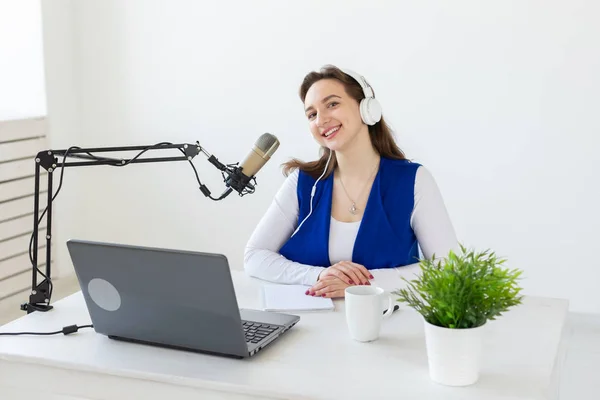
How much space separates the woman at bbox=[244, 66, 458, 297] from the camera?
7.67 ft

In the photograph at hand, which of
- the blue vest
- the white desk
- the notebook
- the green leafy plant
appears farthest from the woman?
the green leafy plant

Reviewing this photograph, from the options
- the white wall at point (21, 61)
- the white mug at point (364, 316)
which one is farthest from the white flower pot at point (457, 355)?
the white wall at point (21, 61)

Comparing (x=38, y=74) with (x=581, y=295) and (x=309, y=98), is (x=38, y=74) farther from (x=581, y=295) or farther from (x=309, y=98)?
(x=581, y=295)

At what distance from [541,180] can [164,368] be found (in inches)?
104

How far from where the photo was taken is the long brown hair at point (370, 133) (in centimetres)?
247

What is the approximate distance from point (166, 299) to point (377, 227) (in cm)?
89

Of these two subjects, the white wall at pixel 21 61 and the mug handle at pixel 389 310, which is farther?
the white wall at pixel 21 61

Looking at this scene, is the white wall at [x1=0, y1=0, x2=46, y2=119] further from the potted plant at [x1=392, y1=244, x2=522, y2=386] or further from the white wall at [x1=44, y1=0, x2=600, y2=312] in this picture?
the potted plant at [x1=392, y1=244, x2=522, y2=386]

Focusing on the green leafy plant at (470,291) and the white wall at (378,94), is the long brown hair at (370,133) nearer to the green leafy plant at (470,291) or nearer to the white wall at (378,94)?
the green leafy plant at (470,291)

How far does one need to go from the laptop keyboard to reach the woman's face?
80cm

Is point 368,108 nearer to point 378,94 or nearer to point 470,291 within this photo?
point 470,291

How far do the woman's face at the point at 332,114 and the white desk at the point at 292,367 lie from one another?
0.73 metres

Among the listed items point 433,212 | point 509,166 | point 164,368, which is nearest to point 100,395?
point 164,368

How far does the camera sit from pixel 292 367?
5.07 feet
